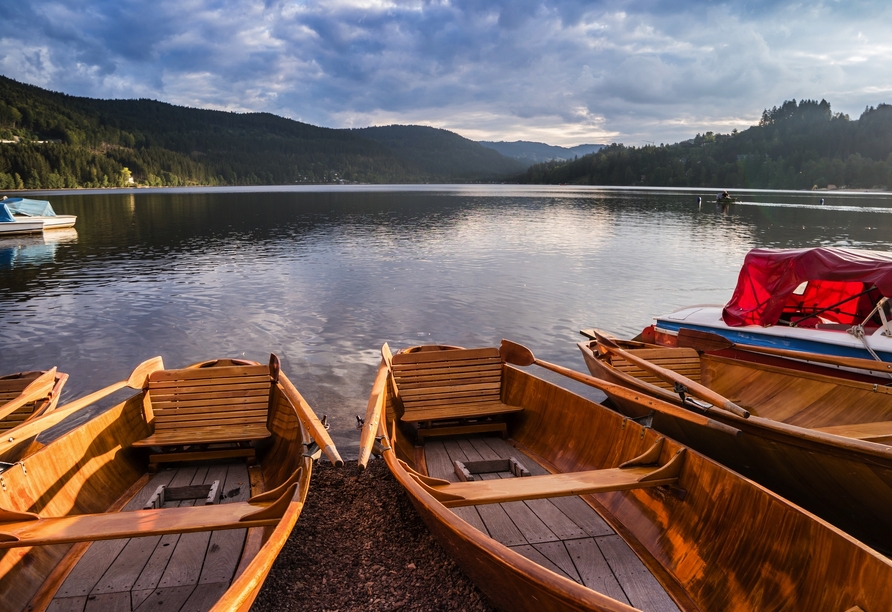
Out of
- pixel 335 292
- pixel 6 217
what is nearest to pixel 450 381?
pixel 335 292

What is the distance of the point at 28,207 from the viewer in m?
48.7

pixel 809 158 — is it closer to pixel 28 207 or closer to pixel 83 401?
pixel 28 207

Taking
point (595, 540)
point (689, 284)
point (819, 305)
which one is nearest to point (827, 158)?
point (689, 284)

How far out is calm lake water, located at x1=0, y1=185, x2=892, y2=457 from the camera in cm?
1476

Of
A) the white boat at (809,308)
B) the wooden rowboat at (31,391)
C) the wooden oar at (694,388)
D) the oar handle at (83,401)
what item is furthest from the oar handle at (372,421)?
the white boat at (809,308)

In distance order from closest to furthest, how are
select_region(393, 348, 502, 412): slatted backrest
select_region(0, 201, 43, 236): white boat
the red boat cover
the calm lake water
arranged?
select_region(393, 348, 502, 412): slatted backrest, the red boat cover, the calm lake water, select_region(0, 201, 43, 236): white boat

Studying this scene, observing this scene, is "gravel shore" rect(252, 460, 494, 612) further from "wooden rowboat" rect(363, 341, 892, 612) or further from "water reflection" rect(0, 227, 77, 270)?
"water reflection" rect(0, 227, 77, 270)

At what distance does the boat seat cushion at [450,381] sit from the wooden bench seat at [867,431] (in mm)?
4018

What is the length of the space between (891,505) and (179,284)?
25.4m

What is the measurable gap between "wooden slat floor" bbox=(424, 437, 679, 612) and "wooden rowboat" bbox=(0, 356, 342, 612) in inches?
79.5

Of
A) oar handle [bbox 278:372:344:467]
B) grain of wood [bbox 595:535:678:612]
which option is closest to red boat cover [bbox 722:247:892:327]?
grain of wood [bbox 595:535:678:612]

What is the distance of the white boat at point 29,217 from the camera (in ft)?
147

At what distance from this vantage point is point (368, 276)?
26.9m

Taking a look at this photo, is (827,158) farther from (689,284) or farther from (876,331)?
(876,331)
